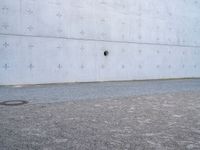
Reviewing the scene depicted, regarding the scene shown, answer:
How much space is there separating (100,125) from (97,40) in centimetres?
545

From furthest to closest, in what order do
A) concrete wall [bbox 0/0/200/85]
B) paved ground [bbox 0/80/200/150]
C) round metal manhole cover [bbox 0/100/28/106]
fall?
concrete wall [bbox 0/0/200/85], round metal manhole cover [bbox 0/100/28/106], paved ground [bbox 0/80/200/150]

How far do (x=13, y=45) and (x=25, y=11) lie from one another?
1225 millimetres

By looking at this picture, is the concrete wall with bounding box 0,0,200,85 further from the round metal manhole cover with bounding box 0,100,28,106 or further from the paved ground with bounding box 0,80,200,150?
the paved ground with bounding box 0,80,200,150

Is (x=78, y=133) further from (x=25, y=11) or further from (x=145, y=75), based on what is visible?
(x=145, y=75)

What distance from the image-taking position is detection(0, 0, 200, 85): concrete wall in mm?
6734

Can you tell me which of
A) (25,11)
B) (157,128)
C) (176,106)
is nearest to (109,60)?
(25,11)

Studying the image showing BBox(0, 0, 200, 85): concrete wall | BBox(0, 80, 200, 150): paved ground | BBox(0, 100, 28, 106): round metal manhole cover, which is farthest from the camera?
BBox(0, 0, 200, 85): concrete wall

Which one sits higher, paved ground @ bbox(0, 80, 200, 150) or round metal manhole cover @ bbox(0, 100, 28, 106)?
round metal manhole cover @ bbox(0, 100, 28, 106)

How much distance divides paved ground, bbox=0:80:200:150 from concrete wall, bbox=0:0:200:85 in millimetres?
2390

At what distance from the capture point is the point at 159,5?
973cm

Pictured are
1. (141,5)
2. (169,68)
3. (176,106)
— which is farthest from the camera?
(169,68)

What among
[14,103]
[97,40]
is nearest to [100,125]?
[14,103]

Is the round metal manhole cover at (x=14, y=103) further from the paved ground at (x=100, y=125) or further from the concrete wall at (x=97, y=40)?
the concrete wall at (x=97, y=40)

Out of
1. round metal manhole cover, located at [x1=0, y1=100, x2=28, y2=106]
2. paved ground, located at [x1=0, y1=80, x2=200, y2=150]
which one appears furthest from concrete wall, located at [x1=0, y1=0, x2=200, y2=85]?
paved ground, located at [x1=0, y1=80, x2=200, y2=150]
